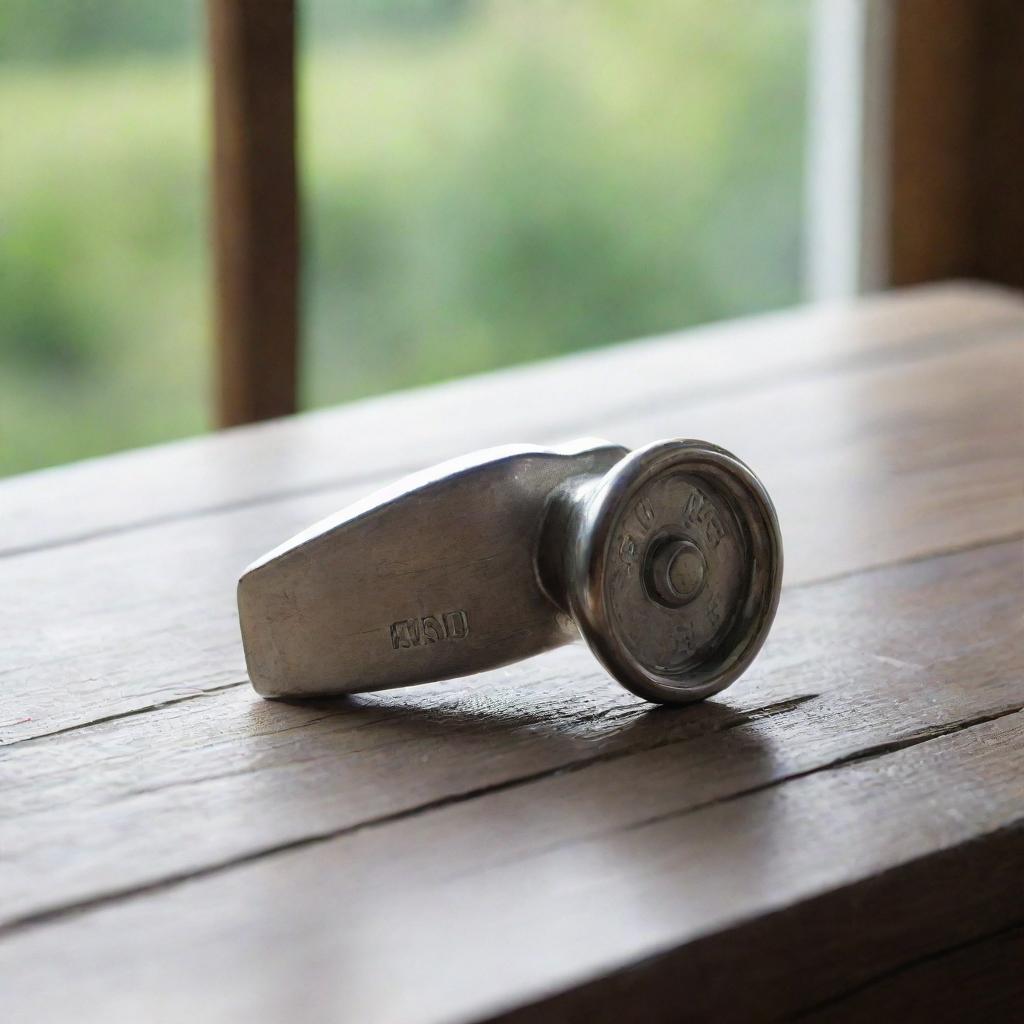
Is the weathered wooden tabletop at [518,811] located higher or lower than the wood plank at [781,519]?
lower

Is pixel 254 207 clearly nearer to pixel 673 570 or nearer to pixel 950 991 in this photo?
pixel 673 570

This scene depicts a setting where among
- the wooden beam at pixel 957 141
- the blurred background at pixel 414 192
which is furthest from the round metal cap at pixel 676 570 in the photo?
the blurred background at pixel 414 192

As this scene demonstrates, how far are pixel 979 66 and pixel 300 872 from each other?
7.03 feet

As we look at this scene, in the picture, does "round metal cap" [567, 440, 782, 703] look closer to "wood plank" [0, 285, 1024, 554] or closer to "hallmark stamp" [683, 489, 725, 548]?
"hallmark stamp" [683, 489, 725, 548]

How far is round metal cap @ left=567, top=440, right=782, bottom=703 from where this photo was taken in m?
0.66

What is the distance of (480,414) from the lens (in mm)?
1279

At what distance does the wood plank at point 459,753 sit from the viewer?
0.59 metres

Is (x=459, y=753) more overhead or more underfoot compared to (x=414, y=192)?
more underfoot

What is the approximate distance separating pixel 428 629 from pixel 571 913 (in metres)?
0.20

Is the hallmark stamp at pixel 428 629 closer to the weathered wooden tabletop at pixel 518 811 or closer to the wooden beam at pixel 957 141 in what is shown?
the weathered wooden tabletop at pixel 518 811

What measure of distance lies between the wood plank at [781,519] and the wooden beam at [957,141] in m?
1.02

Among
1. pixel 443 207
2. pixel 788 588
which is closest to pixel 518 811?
pixel 788 588

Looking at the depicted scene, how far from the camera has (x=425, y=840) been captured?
59 cm

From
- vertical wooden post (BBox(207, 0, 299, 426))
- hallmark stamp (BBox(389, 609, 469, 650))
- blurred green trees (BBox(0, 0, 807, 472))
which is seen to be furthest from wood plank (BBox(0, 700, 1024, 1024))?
blurred green trees (BBox(0, 0, 807, 472))
